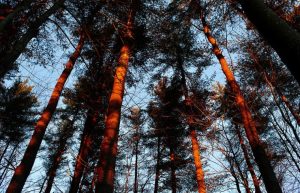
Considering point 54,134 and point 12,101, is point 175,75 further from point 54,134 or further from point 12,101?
point 12,101

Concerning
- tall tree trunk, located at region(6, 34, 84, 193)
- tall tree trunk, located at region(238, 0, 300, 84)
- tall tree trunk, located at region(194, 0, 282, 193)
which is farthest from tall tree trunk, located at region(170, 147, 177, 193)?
tall tree trunk, located at region(238, 0, 300, 84)

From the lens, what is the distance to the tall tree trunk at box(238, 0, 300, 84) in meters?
2.30

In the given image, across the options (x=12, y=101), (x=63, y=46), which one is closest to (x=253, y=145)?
(x=63, y=46)

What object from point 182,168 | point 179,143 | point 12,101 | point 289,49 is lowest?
point 289,49

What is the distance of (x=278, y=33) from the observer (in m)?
2.53

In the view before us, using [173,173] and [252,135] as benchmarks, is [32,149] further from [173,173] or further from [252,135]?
[173,173]

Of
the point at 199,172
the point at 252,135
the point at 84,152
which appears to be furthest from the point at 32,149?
the point at 199,172

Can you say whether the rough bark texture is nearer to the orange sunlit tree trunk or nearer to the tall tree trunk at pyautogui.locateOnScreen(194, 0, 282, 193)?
the orange sunlit tree trunk

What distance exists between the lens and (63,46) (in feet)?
30.8

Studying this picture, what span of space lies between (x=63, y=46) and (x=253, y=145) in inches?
267

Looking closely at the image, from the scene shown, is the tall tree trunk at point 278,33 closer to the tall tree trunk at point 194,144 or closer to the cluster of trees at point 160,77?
the cluster of trees at point 160,77

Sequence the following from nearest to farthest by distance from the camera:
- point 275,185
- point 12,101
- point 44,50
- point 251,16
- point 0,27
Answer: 1. point 251,16
2. point 0,27
3. point 275,185
4. point 44,50
5. point 12,101

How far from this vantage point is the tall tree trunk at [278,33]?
7.55 ft

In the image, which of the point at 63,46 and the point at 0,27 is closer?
the point at 0,27
